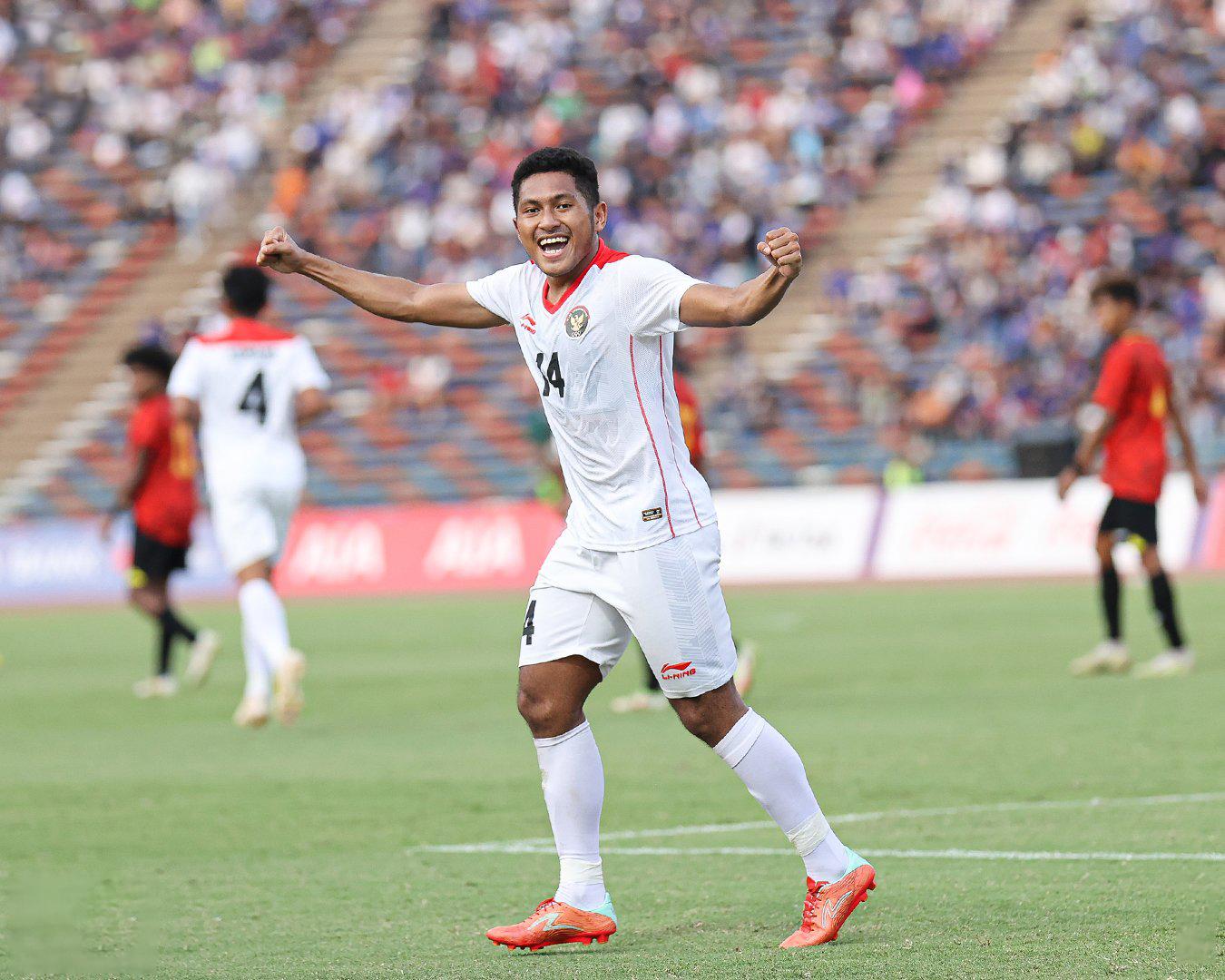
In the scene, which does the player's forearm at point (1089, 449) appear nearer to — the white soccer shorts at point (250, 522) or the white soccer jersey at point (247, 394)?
the white soccer jersey at point (247, 394)

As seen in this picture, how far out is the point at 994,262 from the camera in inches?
1198

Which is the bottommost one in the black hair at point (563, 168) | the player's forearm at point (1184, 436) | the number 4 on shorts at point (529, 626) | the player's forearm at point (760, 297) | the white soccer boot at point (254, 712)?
the white soccer boot at point (254, 712)

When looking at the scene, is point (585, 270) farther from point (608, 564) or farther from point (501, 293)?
point (608, 564)

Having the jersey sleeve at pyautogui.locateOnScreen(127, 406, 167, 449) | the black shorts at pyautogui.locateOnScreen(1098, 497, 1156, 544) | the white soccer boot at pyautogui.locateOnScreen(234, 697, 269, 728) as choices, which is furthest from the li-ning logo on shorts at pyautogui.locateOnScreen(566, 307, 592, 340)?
the jersey sleeve at pyautogui.locateOnScreen(127, 406, 167, 449)

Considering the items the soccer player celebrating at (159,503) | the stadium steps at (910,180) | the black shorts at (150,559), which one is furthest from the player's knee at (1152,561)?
the stadium steps at (910,180)

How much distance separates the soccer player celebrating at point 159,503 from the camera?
15.4 metres

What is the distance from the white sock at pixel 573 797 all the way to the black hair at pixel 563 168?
1.55 metres

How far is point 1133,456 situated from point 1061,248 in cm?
1674

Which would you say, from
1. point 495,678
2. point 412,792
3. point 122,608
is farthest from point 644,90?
point 412,792

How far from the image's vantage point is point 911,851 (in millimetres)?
7676

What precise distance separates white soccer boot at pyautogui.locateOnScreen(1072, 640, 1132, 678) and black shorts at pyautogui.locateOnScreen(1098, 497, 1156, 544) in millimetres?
814

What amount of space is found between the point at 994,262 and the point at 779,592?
279 inches

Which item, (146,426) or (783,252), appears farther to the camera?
(146,426)

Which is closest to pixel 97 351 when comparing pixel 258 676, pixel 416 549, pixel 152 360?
pixel 416 549
